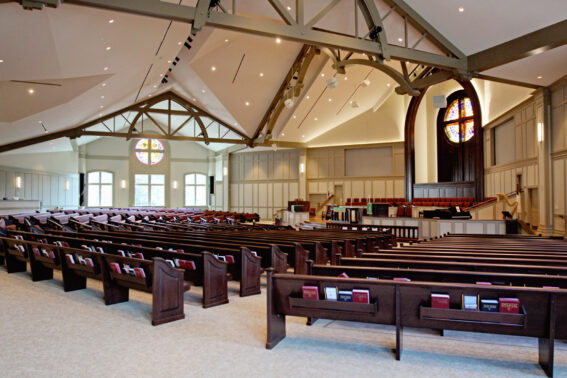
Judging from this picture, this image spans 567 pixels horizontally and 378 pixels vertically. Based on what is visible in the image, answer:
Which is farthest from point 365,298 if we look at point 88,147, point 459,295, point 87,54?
point 88,147

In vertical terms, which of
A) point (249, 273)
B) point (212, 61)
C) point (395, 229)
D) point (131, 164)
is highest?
point (212, 61)

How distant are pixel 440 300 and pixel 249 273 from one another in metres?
2.49

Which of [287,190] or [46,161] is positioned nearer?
[46,161]

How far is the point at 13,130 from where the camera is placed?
13.8m

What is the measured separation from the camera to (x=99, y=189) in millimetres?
25422

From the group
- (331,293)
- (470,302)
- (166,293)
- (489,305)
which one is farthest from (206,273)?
(489,305)

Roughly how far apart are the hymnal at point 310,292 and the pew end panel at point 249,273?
5.44 feet

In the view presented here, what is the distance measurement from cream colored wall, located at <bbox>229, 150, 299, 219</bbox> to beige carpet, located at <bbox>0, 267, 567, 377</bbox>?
18.9 m

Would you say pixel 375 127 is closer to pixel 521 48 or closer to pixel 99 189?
pixel 521 48

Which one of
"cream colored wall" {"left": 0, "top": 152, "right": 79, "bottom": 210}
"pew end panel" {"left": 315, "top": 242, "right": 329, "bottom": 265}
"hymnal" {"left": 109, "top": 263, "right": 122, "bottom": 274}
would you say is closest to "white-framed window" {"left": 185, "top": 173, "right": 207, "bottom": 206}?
"cream colored wall" {"left": 0, "top": 152, "right": 79, "bottom": 210}

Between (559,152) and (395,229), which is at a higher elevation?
(559,152)

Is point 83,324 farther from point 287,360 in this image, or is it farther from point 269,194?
point 269,194

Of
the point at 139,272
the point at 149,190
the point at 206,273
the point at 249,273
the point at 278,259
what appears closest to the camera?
the point at 139,272

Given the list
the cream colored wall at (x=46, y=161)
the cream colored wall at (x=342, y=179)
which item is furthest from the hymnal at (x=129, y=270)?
the cream colored wall at (x=46, y=161)
